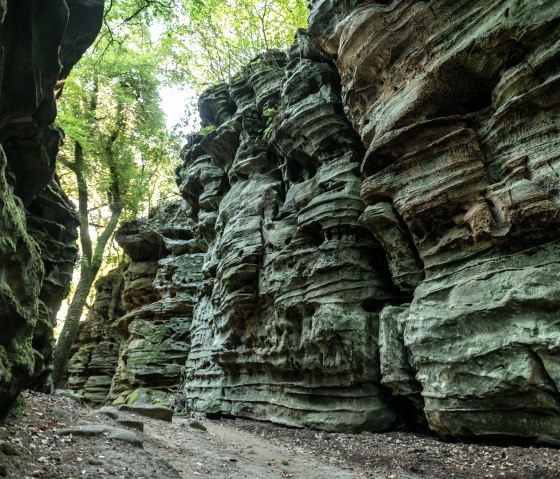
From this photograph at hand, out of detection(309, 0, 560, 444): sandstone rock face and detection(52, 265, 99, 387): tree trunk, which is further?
detection(52, 265, 99, 387): tree trunk

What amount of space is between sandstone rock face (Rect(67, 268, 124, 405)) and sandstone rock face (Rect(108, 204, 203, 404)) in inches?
170

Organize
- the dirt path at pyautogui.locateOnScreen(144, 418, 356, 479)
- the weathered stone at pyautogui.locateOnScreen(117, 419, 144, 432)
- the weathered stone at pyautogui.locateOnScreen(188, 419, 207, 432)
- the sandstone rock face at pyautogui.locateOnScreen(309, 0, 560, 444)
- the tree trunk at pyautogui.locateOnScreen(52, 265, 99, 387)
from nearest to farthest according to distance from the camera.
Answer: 1. the dirt path at pyautogui.locateOnScreen(144, 418, 356, 479)
2. the sandstone rock face at pyautogui.locateOnScreen(309, 0, 560, 444)
3. the weathered stone at pyautogui.locateOnScreen(117, 419, 144, 432)
4. the weathered stone at pyautogui.locateOnScreen(188, 419, 207, 432)
5. the tree trunk at pyautogui.locateOnScreen(52, 265, 99, 387)

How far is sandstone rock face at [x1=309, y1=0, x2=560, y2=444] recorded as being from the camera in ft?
22.1

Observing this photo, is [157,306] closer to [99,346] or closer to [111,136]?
[99,346]

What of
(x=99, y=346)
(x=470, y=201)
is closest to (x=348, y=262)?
(x=470, y=201)

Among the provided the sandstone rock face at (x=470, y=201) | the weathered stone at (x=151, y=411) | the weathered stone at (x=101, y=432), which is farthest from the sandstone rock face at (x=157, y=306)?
the sandstone rock face at (x=470, y=201)

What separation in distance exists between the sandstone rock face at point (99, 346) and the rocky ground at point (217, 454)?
21702mm

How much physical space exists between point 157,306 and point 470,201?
20400mm

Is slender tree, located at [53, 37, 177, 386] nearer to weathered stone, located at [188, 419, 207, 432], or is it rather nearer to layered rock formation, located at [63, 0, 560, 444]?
layered rock formation, located at [63, 0, 560, 444]

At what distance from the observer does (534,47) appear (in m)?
7.71

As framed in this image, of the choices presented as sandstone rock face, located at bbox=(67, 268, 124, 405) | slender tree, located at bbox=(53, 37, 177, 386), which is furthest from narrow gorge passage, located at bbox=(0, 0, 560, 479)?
sandstone rock face, located at bbox=(67, 268, 124, 405)

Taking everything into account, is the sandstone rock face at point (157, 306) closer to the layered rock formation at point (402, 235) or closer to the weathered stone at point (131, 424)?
the layered rock formation at point (402, 235)

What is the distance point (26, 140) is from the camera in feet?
26.5

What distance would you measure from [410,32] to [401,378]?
28.0 feet
